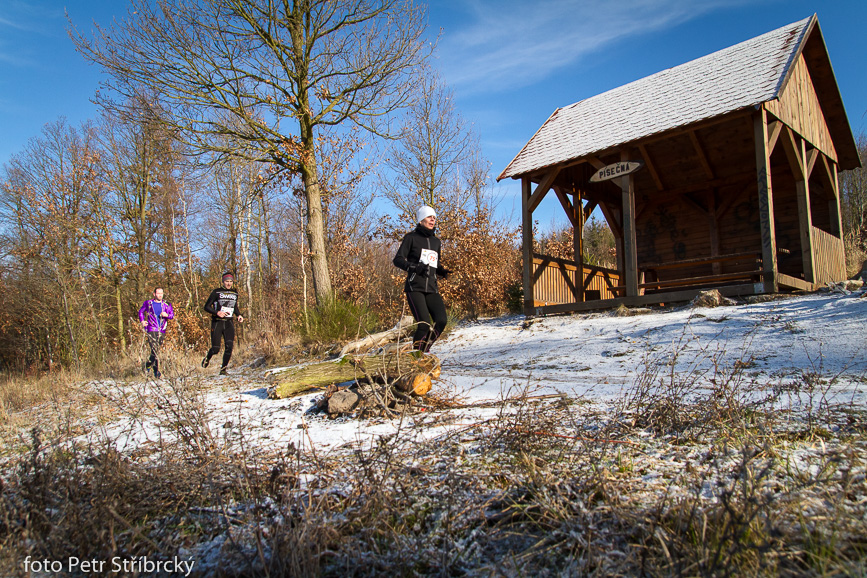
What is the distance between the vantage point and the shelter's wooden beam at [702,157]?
1098 centimetres

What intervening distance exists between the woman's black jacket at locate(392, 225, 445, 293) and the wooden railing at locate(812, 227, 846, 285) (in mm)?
8618

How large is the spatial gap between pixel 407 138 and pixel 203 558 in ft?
64.3

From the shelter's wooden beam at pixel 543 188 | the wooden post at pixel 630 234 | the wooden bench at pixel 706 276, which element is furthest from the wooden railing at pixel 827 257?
the shelter's wooden beam at pixel 543 188

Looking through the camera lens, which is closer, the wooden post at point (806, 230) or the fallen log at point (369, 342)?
the fallen log at point (369, 342)

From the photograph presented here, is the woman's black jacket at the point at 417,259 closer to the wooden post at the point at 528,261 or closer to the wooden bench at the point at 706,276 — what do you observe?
the wooden post at the point at 528,261

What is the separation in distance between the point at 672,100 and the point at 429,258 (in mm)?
8584

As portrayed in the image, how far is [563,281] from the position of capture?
13125 mm

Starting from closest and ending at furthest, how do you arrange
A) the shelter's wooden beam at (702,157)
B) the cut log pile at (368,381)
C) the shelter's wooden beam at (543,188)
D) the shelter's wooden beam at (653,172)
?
the cut log pile at (368,381) < the shelter's wooden beam at (702,157) < the shelter's wooden beam at (543,188) < the shelter's wooden beam at (653,172)

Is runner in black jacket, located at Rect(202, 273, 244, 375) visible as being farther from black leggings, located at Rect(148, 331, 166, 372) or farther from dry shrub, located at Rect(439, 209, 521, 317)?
dry shrub, located at Rect(439, 209, 521, 317)

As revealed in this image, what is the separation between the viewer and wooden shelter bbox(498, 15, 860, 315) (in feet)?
31.7

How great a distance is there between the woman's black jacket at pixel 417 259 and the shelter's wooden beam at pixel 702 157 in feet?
25.0

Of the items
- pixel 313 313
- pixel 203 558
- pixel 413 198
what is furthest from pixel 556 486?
pixel 413 198

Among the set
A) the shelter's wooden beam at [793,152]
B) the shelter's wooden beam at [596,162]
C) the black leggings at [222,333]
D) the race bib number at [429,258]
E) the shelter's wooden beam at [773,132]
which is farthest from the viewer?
the shelter's wooden beam at [596,162]

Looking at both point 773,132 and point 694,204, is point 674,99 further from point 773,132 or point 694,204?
point 694,204
